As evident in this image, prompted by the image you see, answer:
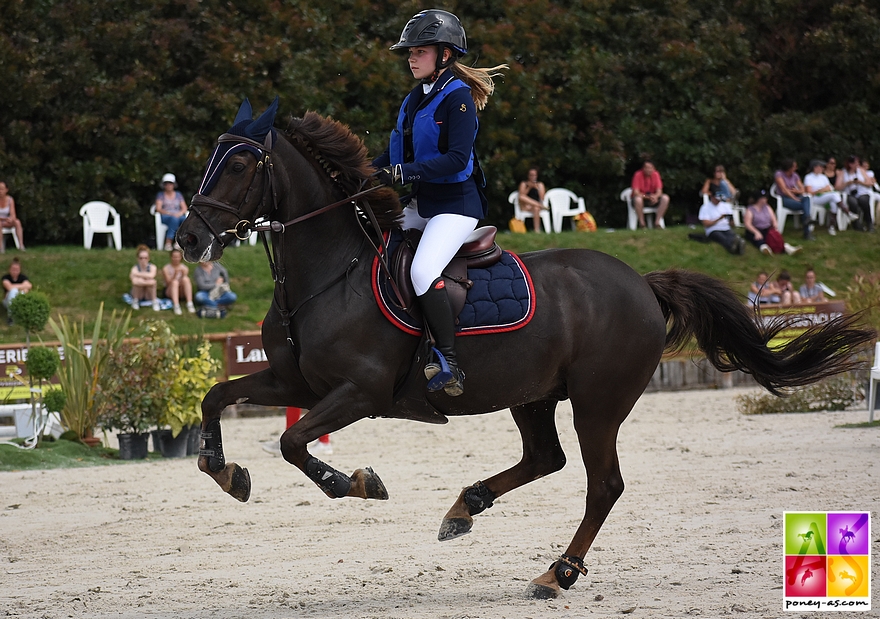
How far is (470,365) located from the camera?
5422 mm

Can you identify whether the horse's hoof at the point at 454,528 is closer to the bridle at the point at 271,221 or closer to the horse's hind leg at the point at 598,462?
the horse's hind leg at the point at 598,462

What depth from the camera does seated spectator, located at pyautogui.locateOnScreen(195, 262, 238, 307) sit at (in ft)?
53.4

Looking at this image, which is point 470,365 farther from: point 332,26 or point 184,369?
point 332,26

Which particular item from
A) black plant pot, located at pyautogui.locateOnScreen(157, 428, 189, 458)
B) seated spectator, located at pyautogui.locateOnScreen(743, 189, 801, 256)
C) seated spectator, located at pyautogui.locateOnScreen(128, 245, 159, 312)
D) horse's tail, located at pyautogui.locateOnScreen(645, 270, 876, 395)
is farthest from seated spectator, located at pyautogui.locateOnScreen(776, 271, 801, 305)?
horse's tail, located at pyautogui.locateOnScreen(645, 270, 876, 395)

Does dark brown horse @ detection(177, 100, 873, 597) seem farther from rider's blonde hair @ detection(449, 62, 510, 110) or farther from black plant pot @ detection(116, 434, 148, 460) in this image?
black plant pot @ detection(116, 434, 148, 460)

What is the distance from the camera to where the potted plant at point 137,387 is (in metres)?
10.2

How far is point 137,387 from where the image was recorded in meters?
10.2

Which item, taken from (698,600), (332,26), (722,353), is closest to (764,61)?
(332,26)

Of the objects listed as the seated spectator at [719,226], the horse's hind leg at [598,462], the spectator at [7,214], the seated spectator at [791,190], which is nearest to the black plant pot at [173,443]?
the horse's hind leg at [598,462]

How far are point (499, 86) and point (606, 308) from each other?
1655cm

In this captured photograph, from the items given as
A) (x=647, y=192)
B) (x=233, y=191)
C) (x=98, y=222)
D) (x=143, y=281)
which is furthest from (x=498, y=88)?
(x=233, y=191)

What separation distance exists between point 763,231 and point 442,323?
16523 millimetres

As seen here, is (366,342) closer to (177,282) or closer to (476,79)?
(476,79)

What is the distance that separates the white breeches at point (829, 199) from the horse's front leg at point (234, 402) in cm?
1841
